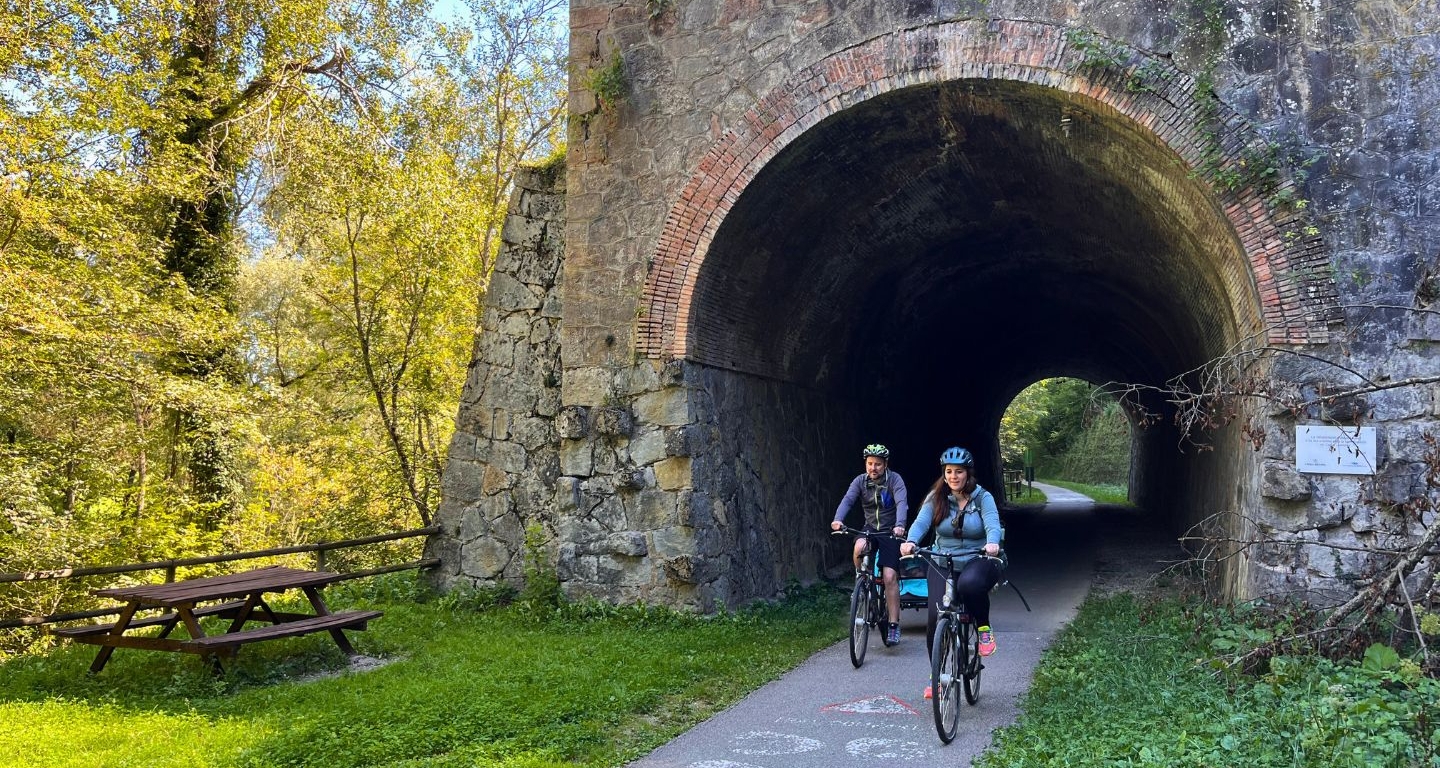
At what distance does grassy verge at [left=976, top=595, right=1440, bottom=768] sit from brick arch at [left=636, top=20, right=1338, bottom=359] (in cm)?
265

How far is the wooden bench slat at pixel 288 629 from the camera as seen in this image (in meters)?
7.30

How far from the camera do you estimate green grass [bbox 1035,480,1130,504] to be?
3240cm

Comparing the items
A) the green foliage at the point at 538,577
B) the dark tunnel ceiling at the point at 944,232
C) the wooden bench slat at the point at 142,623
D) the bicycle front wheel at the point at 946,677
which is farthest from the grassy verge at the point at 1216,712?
the wooden bench slat at the point at 142,623

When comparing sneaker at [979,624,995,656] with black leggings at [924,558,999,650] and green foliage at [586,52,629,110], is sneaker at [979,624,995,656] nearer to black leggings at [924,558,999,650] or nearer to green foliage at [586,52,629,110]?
black leggings at [924,558,999,650]

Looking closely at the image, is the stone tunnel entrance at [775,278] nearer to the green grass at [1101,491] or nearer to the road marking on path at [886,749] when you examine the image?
the road marking on path at [886,749]

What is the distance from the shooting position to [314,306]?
19203 millimetres

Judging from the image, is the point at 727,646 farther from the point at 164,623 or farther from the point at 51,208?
the point at 51,208

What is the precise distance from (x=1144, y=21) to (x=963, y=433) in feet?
51.5

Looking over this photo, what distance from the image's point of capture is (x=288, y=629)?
303 inches

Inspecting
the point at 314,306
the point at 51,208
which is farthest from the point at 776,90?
the point at 314,306

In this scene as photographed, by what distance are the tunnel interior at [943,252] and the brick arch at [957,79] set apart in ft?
0.42

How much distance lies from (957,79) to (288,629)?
711 centimetres

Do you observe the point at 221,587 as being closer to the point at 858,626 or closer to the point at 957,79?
the point at 858,626

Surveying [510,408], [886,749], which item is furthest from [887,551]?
[510,408]
